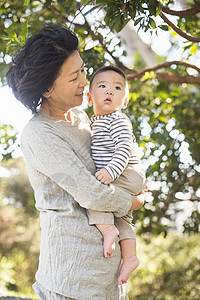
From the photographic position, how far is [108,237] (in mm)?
1615

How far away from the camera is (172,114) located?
12.4 ft

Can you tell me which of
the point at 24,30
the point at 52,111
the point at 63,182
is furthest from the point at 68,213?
the point at 24,30

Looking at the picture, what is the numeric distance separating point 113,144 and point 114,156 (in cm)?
9

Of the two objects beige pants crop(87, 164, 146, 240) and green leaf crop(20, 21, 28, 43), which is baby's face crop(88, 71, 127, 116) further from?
green leaf crop(20, 21, 28, 43)

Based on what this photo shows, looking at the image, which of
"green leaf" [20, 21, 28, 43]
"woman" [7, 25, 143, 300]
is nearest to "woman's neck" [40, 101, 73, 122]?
"woman" [7, 25, 143, 300]

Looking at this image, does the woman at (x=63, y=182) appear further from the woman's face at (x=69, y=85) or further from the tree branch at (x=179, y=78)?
the tree branch at (x=179, y=78)

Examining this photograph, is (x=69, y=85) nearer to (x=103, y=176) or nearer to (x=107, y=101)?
(x=107, y=101)

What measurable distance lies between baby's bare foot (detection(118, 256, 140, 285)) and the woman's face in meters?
0.71

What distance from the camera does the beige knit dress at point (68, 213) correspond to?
61.4 inches

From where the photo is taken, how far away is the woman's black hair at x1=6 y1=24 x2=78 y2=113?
5.52 feet

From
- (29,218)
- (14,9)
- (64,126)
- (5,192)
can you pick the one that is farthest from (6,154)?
(5,192)

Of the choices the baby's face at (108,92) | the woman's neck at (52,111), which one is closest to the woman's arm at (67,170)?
the woman's neck at (52,111)

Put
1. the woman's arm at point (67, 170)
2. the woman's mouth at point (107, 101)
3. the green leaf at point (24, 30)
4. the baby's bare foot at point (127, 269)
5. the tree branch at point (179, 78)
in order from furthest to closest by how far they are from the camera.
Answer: the tree branch at point (179, 78) → the green leaf at point (24, 30) → the woman's mouth at point (107, 101) → the baby's bare foot at point (127, 269) → the woman's arm at point (67, 170)

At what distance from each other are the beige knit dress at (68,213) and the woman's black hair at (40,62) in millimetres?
146
